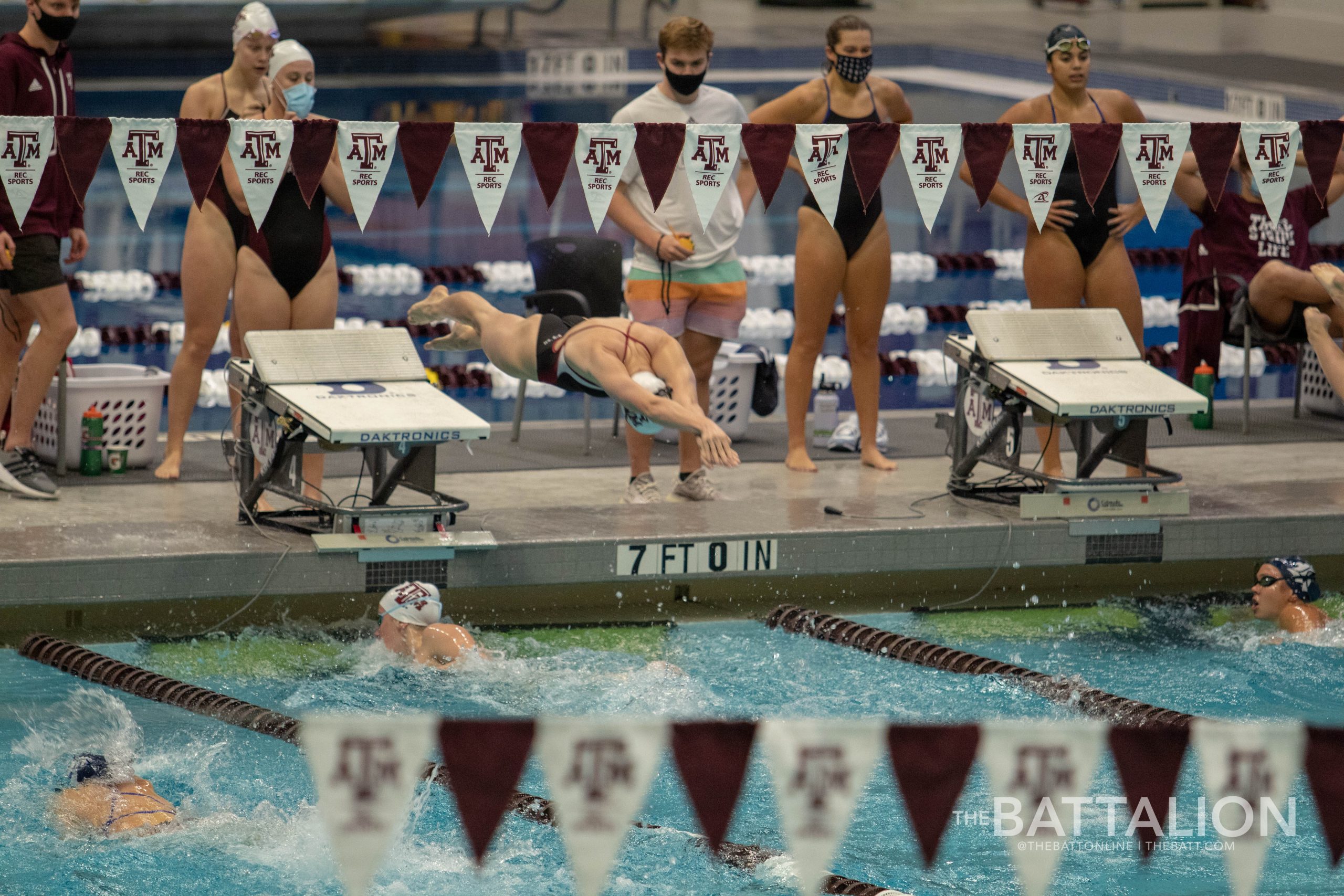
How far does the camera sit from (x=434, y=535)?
20.0 ft

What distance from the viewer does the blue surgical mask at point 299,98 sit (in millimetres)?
6352

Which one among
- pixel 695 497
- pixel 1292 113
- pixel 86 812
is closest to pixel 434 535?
pixel 695 497

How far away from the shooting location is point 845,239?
6.98m

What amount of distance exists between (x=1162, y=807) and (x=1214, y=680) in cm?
313

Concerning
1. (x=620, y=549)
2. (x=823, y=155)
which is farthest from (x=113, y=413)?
(x=823, y=155)

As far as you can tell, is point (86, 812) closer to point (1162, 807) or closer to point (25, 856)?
point (25, 856)

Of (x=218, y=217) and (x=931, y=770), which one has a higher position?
(x=218, y=217)

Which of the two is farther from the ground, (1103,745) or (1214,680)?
(1103,745)

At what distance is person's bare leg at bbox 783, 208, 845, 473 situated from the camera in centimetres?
697

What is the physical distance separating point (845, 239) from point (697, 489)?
1120mm

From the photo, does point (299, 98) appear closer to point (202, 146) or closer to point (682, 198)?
point (202, 146)

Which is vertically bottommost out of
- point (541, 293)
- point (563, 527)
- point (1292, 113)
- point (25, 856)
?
point (25, 856)

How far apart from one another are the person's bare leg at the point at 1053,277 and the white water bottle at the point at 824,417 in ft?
3.69

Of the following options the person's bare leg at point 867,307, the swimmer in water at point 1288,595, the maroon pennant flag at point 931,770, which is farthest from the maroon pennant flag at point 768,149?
the maroon pennant flag at point 931,770
